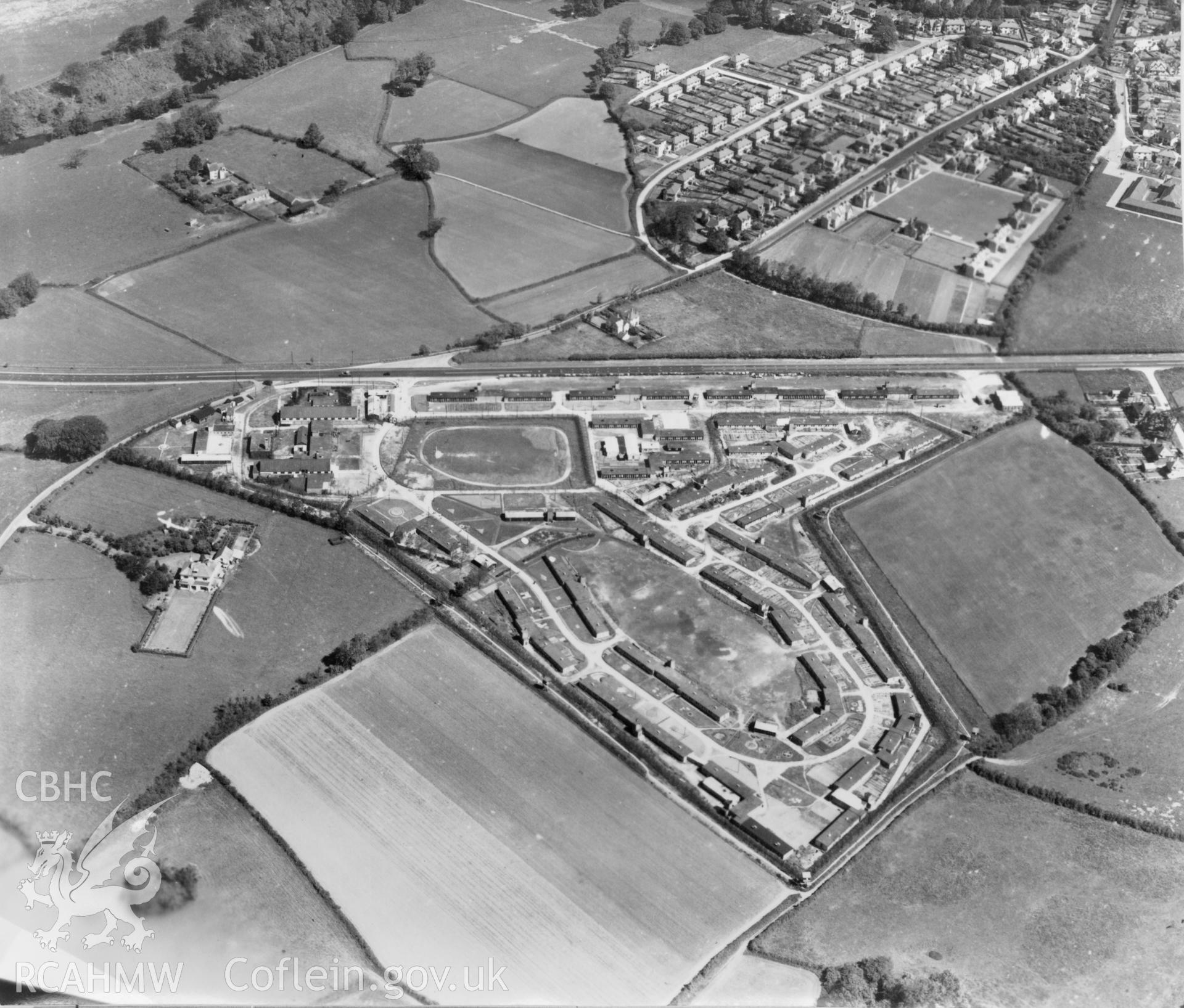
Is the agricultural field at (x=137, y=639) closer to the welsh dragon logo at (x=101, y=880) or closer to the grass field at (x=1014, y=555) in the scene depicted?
the welsh dragon logo at (x=101, y=880)

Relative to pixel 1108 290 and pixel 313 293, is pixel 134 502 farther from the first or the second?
pixel 1108 290

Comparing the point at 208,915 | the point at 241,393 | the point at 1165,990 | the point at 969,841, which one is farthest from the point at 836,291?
the point at 208,915

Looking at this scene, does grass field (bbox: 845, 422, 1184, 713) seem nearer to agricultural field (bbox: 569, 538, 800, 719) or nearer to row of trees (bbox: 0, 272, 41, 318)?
agricultural field (bbox: 569, 538, 800, 719)

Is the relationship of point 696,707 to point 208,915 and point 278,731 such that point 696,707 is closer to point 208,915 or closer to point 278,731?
point 278,731

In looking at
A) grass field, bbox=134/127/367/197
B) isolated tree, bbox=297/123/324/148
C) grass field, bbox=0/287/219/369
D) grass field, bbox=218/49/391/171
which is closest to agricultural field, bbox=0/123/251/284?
grass field, bbox=134/127/367/197

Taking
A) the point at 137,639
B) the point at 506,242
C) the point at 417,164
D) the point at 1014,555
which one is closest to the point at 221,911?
the point at 137,639

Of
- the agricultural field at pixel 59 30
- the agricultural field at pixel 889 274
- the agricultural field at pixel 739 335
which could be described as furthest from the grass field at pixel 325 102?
the agricultural field at pixel 889 274
